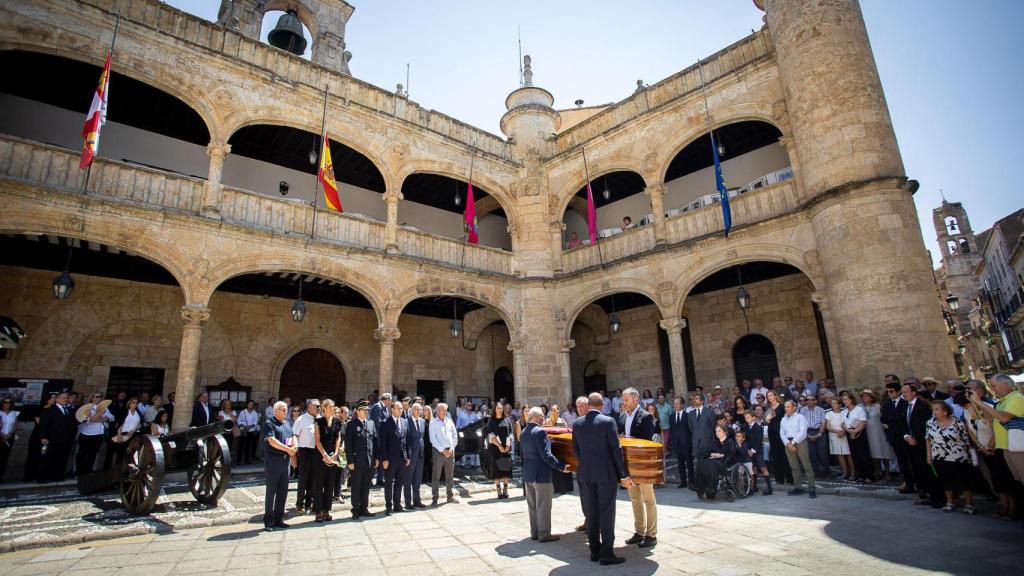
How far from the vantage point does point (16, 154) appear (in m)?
7.86

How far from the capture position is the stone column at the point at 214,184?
9.36 metres

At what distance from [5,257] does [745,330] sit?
16.2 metres

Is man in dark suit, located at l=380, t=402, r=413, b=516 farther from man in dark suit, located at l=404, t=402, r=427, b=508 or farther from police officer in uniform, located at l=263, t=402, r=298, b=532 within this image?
police officer in uniform, located at l=263, t=402, r=298, b=532

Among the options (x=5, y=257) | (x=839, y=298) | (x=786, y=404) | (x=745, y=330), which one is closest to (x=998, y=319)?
(x=745, y=330)

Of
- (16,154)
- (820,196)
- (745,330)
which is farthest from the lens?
(745,330)

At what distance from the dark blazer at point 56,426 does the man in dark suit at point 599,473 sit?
8332 mm

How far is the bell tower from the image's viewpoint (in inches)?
485

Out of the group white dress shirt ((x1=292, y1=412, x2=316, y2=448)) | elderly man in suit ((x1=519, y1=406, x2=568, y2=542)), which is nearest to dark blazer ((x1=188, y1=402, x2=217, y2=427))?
white dress shirt ((x1=292, y1=412, x2=316, y2=448))

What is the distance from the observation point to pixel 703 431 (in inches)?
269

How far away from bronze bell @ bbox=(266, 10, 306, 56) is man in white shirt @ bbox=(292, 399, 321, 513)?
10.8 m

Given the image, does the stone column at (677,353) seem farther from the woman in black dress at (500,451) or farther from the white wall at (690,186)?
the woman in black dress at (500,451)


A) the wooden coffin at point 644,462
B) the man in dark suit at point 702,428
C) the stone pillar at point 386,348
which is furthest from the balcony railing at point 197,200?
the wooden coffin at point 644,462

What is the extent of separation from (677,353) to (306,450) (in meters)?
8.11

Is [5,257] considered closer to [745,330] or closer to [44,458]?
[44,458]
